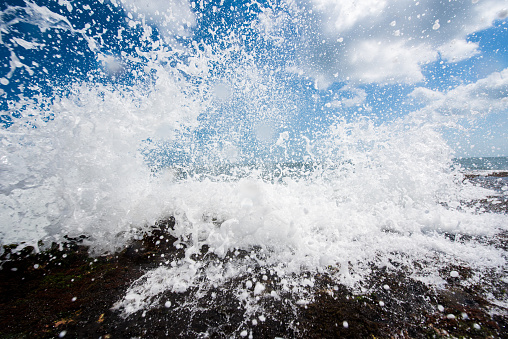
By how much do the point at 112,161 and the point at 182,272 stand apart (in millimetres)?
3742

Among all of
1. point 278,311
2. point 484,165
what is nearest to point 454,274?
point 278,311

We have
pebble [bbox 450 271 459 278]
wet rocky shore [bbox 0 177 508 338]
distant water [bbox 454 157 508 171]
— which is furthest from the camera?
distant water [bbox 454 157 508 171]

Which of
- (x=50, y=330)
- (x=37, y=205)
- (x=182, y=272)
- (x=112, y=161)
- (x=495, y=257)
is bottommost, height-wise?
(x=50, y=330)

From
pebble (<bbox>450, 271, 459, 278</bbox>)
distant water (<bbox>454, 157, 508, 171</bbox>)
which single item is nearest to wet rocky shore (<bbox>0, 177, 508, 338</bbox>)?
pebble (<bbox>450, 271, 459, 278</bbox>)

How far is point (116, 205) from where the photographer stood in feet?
14.0

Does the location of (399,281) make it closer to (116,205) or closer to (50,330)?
(50,330)

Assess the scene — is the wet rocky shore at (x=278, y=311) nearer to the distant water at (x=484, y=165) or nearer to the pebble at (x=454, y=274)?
the pebble at (x=454, y=274)

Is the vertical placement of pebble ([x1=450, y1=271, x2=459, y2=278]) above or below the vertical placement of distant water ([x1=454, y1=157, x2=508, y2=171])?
below

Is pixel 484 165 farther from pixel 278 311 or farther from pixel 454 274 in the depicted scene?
pixel 278 311

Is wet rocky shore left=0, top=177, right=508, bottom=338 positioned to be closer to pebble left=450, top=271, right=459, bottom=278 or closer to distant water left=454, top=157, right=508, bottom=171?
pebble left=450, top=271, right=459, bottom=278

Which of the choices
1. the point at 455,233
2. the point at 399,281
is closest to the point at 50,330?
the point at 399,281

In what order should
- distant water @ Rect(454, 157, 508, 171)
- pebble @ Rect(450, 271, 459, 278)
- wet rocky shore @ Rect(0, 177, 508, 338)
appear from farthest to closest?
distant water @ Rect(454, 157, 508, 171)
pebble @ Rect(450, 271, 459, 278)
wet rocky shore @ Rect(0, 177, 508, 338)

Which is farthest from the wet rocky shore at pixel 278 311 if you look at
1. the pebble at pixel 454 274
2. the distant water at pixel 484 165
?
the distant water at pixel 484 165

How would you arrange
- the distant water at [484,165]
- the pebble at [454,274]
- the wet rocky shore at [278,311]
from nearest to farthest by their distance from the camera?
the wet rocky shore at [278,311] < the pebble at [454,274] < the distant water at [484,165]
